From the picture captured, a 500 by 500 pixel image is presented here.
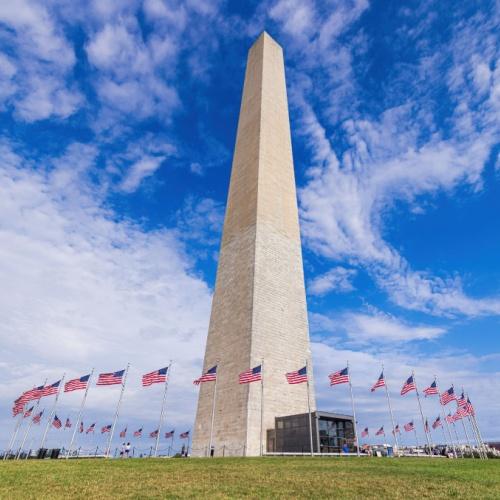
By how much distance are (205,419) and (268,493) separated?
69.5ft

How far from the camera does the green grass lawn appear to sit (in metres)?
10.2

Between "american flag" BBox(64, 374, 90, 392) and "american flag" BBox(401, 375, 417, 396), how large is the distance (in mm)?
21828

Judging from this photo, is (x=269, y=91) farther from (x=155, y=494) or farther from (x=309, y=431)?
(x=155, y=494)

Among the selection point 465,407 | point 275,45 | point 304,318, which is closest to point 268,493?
point 304,318

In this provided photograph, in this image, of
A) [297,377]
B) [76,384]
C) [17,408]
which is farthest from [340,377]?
[17,408]

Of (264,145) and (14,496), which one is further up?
(264,145)

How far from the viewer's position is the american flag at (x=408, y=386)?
1104 inches

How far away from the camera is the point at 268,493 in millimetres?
10219

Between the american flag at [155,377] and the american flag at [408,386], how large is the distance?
55.0 ft

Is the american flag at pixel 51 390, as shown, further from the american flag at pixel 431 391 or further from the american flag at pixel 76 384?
the american flag at pixel 431 391

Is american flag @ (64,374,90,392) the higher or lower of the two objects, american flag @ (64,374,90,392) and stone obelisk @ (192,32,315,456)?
the lower

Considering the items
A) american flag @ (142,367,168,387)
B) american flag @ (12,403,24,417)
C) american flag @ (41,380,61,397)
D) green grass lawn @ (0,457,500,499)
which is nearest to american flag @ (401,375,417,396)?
green grass lawn @ (0,457,500,499)

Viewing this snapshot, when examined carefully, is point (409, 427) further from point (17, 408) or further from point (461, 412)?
point (17, 408)

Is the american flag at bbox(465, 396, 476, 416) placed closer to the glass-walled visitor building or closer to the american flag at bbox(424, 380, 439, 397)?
the american flag at bbox(424, 380, 439, 397)
